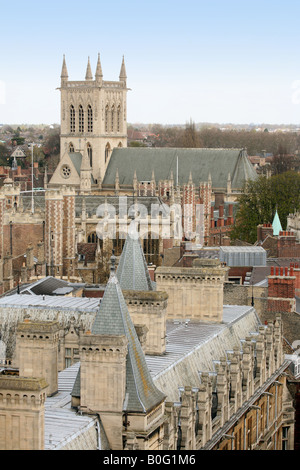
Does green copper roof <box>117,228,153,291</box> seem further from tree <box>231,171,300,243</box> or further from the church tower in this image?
the church tower

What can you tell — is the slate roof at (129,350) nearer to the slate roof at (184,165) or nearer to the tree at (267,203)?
the tree at (267,203)

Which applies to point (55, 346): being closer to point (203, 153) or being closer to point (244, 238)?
point (244, 238)

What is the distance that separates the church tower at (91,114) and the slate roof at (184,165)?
1.95m

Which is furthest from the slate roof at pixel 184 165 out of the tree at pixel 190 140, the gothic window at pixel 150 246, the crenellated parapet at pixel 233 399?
the crenellated parapet at pixel 233 399

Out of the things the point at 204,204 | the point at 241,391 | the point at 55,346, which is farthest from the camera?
the point at 204,204

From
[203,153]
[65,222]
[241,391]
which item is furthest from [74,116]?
[241,391]

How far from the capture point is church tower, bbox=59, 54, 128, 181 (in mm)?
111938

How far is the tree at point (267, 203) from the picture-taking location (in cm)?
8081

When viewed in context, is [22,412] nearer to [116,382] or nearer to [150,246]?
[116,382]

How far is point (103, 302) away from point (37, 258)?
39349 mm

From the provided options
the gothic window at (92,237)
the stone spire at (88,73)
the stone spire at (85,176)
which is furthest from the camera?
the stone spire at (88,73)

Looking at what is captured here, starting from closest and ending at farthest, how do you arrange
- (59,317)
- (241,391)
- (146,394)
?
(146,394) → (241,391) → (59,317)

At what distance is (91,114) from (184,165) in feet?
36.3

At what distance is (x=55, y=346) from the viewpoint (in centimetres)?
2395
